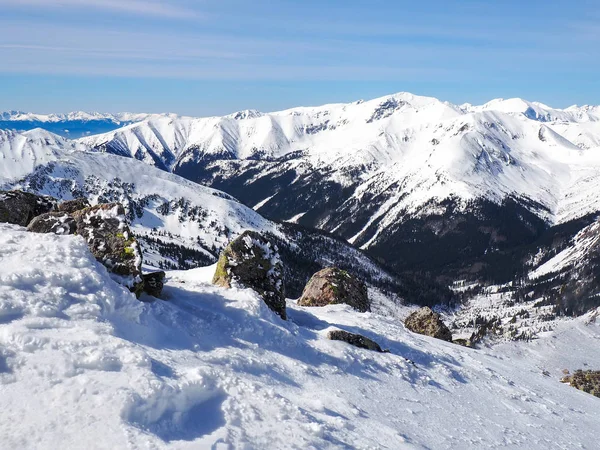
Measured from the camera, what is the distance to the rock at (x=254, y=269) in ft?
92.9

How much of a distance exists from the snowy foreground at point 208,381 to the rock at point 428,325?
19836 mm

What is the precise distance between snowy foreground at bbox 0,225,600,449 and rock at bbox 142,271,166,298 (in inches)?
49.4

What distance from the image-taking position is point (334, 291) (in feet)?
149

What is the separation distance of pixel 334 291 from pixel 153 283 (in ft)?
83.6

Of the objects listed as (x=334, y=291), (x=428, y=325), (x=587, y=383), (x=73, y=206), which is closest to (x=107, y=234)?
(x=73, y=206)

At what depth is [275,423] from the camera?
14.9 m

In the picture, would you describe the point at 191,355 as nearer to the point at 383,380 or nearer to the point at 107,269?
the point at 107,269

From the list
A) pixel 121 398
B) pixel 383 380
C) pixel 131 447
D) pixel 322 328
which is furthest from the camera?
pixel 322 328

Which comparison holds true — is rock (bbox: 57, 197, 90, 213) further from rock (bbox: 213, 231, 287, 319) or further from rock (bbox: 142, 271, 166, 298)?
rock (bbox: 213, 231, 287, 319)

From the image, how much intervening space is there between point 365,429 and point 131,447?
9.23 metres

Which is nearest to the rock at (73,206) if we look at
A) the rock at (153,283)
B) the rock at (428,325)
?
the rock at (153,283)

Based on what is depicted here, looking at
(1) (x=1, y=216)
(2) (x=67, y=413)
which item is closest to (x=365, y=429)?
(2) (x=67, y=413)

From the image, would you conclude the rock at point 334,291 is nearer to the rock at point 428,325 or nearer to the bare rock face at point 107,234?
the rock at point 428,325

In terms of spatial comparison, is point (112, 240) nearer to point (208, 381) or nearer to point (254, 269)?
point (254, 269)
